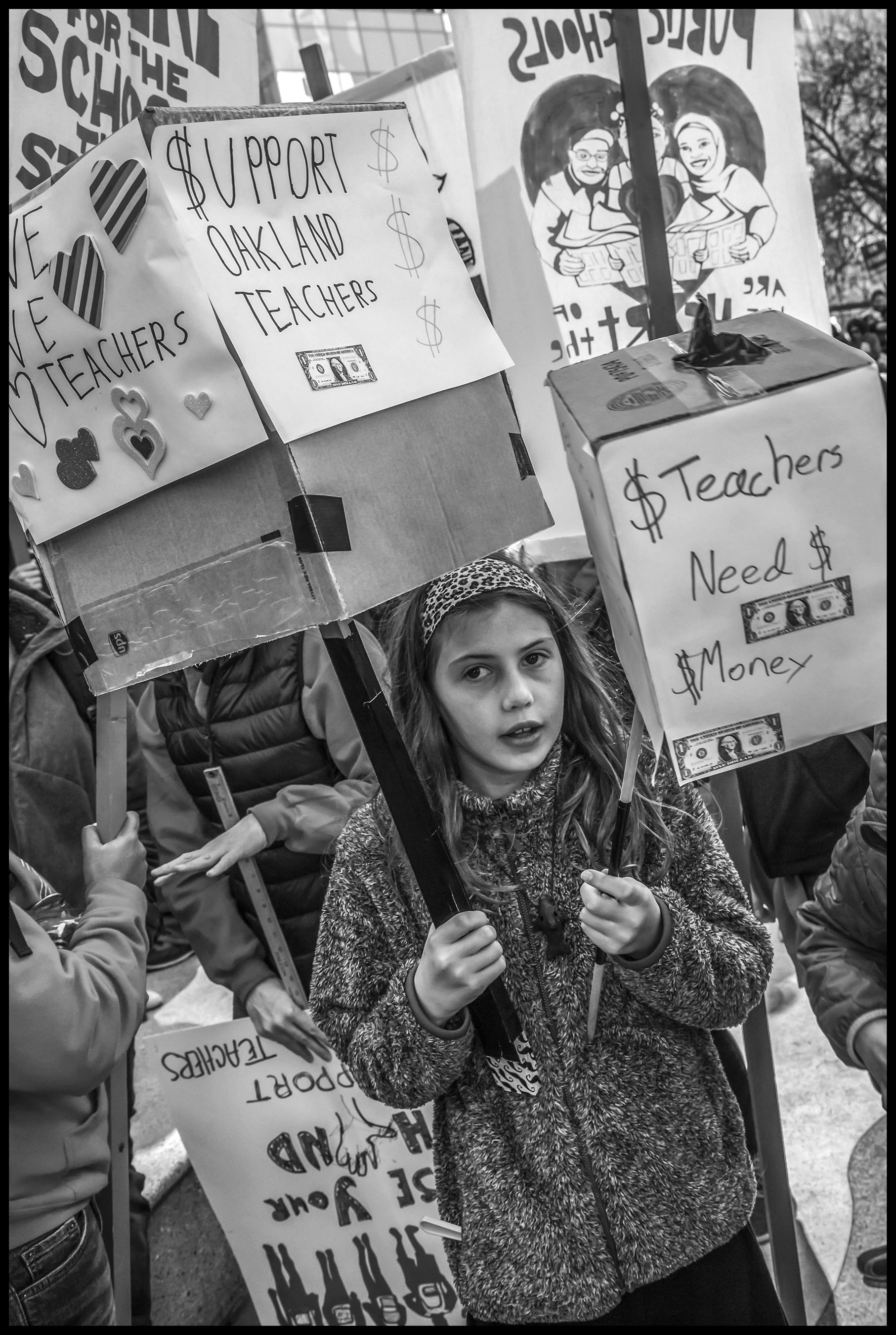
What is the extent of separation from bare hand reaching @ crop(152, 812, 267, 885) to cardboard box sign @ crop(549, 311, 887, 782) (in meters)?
1.27

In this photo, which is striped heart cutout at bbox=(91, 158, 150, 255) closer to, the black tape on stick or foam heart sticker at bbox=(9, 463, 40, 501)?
foam heart sticker at bbox=(9, 463, 40, 501)

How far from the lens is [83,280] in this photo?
136 cm

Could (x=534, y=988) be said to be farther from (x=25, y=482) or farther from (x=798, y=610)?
(x=25, y=482)

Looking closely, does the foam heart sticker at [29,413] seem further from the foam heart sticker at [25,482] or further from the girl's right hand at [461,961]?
the girl's right hand at [461,961]

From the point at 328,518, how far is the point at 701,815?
2.39 feet

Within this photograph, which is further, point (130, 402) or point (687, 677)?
point (130, 402)

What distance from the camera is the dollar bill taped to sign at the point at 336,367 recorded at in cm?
133

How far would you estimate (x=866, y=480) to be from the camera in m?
1.24

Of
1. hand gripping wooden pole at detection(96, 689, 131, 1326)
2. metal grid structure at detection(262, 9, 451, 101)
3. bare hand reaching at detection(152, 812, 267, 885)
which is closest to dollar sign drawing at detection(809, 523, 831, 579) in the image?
hand gripping wooden pole at detection(96, 689, 131, 1326)

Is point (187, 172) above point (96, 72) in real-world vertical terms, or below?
below

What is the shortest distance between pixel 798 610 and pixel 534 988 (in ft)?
2.24

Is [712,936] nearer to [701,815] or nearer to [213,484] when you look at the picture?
[701,815]

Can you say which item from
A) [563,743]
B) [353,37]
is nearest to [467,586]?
[563,743]

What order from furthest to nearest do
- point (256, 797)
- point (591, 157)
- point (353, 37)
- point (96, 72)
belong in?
1. point (353, 37)
2. point (256, 797)
3. point (591, 157)
4. point (96, 72)
